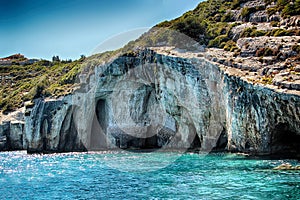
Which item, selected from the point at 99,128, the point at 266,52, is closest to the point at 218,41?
the point at 266,52

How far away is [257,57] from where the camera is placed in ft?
144

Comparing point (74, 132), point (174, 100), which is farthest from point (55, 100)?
point (174, 100)

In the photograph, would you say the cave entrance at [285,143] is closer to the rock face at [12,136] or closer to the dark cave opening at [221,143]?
the dark cave opening at [221,143]

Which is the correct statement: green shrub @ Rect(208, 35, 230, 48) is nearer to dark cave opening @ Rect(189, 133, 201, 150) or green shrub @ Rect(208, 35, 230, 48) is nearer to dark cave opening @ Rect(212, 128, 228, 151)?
dark cave opening @ Rect(189, 133, 201, 150)

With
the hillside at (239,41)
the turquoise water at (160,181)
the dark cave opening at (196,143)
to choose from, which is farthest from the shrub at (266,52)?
the dark cave opening at (196,143)

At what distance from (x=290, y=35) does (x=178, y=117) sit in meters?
19.1

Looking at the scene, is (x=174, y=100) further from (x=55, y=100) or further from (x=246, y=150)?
(x=55, y=100)

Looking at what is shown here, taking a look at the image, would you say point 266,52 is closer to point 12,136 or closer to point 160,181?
point 160,181

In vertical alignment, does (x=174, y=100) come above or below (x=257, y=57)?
below

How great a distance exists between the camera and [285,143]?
37000 millimetres

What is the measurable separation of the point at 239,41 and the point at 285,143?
65.5 ft

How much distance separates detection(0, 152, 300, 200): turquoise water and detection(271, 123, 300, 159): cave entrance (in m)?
3.69

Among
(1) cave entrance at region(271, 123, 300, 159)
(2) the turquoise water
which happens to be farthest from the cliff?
(2) the turquoise water

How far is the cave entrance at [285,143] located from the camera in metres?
35.5
